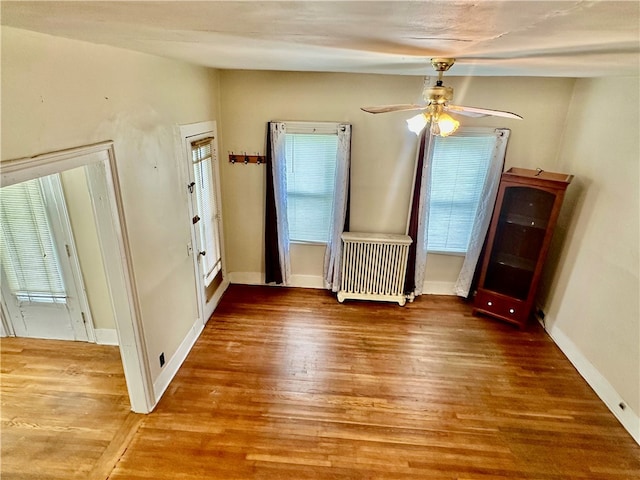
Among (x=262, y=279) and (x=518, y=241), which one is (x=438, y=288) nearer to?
(x=518, y=241)

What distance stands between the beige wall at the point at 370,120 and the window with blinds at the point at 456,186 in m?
0.21

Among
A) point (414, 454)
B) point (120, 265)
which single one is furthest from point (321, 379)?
point (120, 265)

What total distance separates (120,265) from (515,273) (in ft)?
12.4

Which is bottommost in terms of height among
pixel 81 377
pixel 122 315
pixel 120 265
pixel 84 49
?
pixel 81 377

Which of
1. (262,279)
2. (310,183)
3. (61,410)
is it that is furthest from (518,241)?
(61,410)

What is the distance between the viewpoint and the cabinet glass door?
3.56 meters

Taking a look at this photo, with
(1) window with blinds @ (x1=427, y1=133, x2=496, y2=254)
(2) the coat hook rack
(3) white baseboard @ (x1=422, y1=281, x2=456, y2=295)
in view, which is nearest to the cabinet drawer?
(3) white baseboard @ (x1=422, y1=281, x2=456, y2=295)

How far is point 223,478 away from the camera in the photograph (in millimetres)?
2207

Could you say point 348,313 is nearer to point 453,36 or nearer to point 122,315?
point 122,315

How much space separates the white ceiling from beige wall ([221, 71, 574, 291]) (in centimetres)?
201

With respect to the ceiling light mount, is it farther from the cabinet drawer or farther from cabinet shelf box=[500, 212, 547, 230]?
the cabinet drawer

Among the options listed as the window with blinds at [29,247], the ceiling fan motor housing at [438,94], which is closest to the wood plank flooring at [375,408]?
the window with blinds at [29,247]

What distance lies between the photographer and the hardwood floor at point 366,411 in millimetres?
2322

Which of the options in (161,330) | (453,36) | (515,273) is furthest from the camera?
(515,273)
